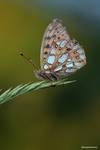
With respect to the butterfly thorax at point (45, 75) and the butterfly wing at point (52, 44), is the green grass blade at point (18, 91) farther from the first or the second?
the butterfly wing at point (52, 44)

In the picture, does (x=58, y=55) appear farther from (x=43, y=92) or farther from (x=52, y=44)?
(x=43, y=92)

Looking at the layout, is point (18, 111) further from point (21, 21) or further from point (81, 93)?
point (21, 21)

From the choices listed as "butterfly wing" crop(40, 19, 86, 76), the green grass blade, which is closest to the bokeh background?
"butterfly wing" crop(40, 19, 86, 76)

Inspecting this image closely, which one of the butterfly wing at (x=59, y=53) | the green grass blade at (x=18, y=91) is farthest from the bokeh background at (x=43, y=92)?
the green grass blade at (x=18, y=91)

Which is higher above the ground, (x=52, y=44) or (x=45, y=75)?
(x=52, y=44)

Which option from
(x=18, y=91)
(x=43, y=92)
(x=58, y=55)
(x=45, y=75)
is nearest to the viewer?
(x=18, y=91)

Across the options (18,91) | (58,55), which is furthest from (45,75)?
(18,91)

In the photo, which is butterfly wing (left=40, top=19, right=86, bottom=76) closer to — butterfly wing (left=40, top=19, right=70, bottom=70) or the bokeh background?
butterfly wing (left=40, top=19, right=70, bottom=70)

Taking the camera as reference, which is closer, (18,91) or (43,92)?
(18,91)
